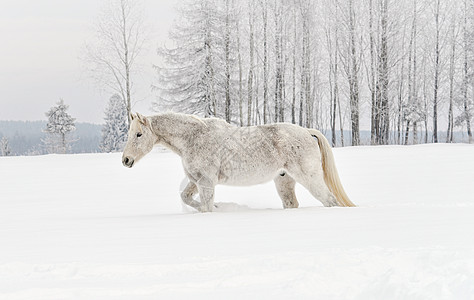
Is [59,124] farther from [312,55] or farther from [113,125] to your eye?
[312,55]

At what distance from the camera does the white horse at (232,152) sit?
16.3 ft

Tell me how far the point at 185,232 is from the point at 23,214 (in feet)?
13.3

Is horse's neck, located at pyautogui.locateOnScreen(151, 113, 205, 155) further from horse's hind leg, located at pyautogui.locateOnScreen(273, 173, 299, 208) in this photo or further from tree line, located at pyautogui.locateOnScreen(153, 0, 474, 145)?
tree line, located at pyautogui.locateOnScreen(153, 0, 474, 145)

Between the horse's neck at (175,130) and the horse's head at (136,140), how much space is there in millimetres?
156

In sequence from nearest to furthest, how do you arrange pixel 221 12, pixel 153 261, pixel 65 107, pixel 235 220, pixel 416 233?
1. pixel 153 261
2. pixel 416 233
3. pixel 235 220
4. pixel 221 12
5. pixel 65 107

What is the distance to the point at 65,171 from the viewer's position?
38.6 ft

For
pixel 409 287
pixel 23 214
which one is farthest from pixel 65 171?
pixel 409 287

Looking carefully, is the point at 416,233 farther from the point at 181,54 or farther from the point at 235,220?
the point at 181,54

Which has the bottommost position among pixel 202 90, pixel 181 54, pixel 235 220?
pixel 235 220

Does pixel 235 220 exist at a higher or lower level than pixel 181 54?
lower

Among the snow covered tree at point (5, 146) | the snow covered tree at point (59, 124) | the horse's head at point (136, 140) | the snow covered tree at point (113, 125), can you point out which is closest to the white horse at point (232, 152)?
the horse's head at point (136, 140)

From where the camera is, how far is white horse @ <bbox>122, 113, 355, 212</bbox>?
16.3ft

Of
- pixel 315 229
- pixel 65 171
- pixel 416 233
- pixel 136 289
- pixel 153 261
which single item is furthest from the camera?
Answer: pixel 65 171

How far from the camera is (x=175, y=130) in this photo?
5.19 meters
